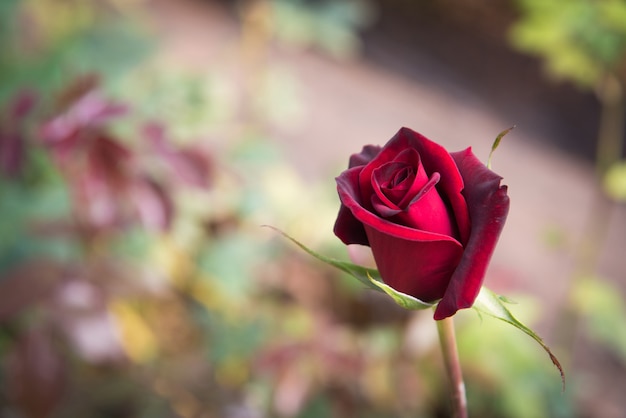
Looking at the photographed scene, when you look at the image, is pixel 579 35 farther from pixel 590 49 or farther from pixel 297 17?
pixel 297 17

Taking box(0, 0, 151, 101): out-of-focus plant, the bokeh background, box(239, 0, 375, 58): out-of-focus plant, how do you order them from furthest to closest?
box(239, 0, 375, 58): out-of-focus plant
box(0, 0, 151, 101): out-of-focus plant
the bokeh background

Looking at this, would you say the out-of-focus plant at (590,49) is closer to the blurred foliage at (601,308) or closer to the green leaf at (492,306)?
the blurred foliage at (601,308)

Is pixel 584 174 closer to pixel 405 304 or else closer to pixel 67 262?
pixel 67 262

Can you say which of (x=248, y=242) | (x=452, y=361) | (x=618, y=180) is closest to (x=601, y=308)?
(x=618, y=180)

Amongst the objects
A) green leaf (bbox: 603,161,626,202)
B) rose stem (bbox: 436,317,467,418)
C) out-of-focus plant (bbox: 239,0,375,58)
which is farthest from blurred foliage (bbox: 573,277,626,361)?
out-of-focus plant (bbox: 239,0,375,58)

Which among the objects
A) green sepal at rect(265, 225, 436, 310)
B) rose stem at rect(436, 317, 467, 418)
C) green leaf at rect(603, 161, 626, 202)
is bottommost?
green leaf at rect(603, 161, 626, 202)

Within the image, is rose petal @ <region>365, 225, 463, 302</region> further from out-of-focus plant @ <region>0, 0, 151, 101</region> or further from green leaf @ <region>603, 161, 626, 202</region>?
out-of-focus plant @ <region>0, 0, 151, 101</region>

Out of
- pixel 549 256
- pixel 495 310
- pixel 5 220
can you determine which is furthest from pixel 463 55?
pixel 495 310
